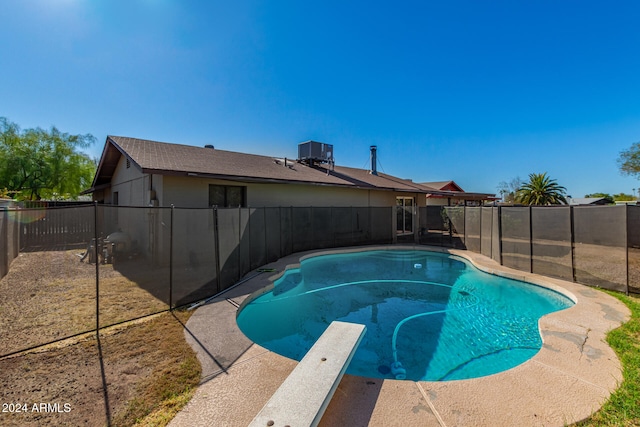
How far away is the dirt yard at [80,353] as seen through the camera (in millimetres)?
2357

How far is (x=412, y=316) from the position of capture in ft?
18.3

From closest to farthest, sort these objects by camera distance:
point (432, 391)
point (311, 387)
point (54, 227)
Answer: point (311, 387)
point (432, 391)
point (54, 227)

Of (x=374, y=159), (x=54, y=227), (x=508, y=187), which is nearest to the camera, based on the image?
(x=54, y=227)

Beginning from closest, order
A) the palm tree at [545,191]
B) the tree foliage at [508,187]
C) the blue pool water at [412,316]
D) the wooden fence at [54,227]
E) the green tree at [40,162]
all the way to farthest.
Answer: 1. the wooden fence at [54,227]
2. the blue pool water at [412,316]
3. the green tree at [40,162]
4. the palm tree at [545,191]
5. the tree foliage at [508,187]

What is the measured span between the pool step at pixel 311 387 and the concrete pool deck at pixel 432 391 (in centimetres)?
17

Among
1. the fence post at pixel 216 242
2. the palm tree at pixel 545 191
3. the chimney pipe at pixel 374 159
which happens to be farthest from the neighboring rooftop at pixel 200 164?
the palm tree at pixel 545 191

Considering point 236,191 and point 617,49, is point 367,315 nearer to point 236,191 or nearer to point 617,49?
point 236,191

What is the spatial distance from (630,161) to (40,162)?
145 feet

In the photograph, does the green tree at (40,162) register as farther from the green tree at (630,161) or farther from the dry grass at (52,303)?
the green tree at (630,161)

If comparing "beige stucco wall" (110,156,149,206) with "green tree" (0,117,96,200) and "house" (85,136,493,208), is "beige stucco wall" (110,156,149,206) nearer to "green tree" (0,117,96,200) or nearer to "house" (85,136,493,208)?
"house" (85,136,493,208)

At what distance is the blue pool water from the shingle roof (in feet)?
12.9

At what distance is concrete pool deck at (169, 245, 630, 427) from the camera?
87.1 inches

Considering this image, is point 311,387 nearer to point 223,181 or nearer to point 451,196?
point 223,181

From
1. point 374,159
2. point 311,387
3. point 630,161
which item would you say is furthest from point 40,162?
point 630,161
